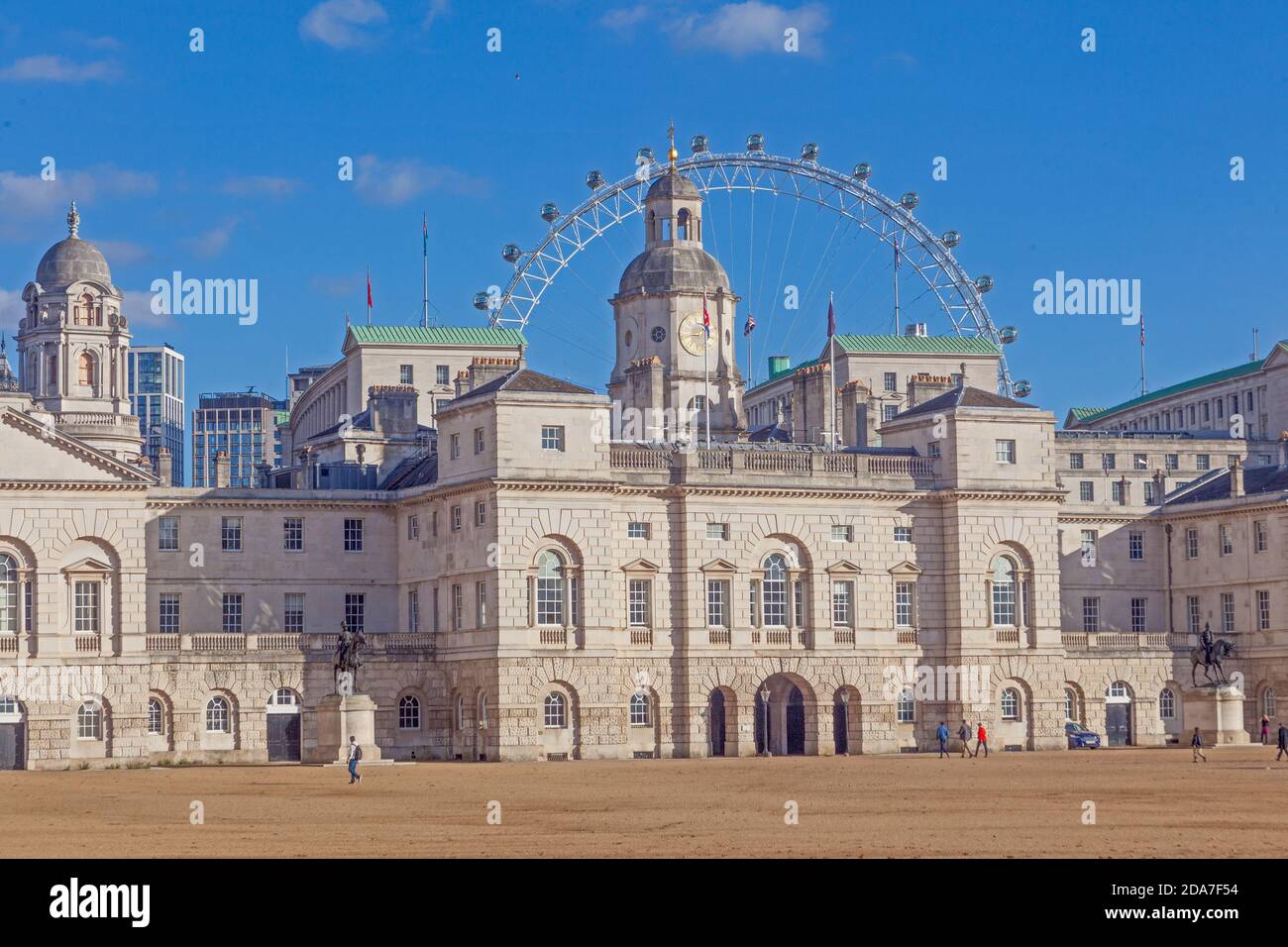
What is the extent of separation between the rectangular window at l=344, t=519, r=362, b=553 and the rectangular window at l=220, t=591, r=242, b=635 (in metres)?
5.08

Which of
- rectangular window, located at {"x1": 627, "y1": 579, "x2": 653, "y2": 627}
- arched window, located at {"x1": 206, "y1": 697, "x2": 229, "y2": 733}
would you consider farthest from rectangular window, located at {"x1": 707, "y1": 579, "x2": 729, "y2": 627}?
arched window, located at {"x1": 206, "y1": 697, "x2": 229, "y2": 733}

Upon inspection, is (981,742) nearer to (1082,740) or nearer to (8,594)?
(1082,740)

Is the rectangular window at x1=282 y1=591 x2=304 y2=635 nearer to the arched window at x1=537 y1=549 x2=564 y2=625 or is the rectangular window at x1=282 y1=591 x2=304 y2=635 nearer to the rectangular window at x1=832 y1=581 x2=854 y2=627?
the arched window at x1=537 y1=549 x2=564 y2=625

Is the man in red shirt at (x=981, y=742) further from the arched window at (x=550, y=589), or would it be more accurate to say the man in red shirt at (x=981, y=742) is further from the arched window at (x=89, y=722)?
the arched window at (x=89, y=722)

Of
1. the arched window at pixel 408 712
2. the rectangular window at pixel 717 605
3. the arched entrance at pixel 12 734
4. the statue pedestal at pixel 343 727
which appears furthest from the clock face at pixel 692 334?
the arched entrance at pixel 12 734

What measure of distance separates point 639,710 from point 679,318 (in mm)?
31963

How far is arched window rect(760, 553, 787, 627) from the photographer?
10300 cm

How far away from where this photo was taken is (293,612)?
104 meters

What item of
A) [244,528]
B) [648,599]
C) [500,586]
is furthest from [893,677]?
[244,528]

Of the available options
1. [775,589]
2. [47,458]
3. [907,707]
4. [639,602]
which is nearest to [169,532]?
[47,458]

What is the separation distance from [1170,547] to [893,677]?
21.3 m
